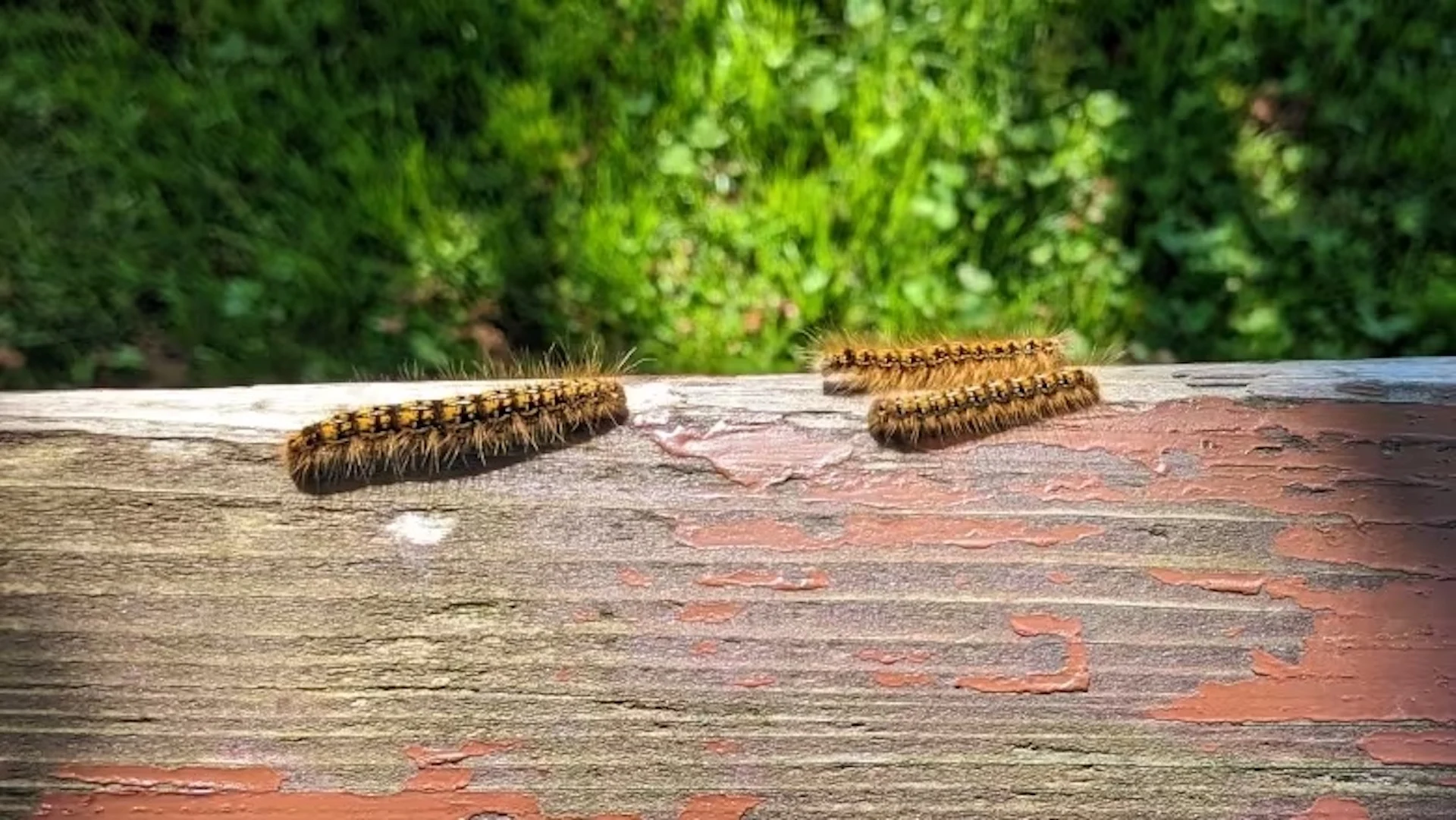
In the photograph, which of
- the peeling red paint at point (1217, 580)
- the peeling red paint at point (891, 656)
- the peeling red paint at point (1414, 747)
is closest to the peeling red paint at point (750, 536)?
the peeling red paint at point (891, 656)

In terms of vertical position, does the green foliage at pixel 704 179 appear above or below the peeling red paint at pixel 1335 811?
above

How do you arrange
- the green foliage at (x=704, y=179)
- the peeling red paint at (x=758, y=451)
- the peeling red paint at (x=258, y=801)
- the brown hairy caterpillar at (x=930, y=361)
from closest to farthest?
the peeling red paint at (x=258, y=801), the peeling red paint at (x=758, y=451), the brown hairy caterpillar at (x=930, y=361), the green foliage at (x=704, y=179)

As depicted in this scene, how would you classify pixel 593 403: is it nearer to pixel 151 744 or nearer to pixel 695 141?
pixel 151 744

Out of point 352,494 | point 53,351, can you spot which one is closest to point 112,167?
point 53,351

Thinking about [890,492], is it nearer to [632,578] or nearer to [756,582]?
[756,582]

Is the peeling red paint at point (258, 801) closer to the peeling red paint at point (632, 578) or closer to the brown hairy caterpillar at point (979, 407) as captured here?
the peeling red paint at point (632, 578)

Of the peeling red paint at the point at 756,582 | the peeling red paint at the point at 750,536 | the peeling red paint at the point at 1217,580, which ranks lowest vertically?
the peeling red paint at the point at 1217,580

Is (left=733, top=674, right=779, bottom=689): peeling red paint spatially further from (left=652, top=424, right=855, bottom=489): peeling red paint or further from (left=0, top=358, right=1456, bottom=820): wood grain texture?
(left=652, top=424, right=855, bottom=489): peeling red paint
